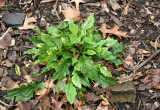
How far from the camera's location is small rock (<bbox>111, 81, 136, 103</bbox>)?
280 centimetres

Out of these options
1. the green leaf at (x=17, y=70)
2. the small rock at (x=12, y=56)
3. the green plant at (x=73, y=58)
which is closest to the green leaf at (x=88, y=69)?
the green plant at (x=73, y=58)

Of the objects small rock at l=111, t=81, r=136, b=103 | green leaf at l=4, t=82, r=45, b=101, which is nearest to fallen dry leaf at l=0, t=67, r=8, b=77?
green leaf at l=4, t=82, r=45, b=101

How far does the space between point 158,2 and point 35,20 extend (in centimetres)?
269

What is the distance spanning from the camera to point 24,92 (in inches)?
110

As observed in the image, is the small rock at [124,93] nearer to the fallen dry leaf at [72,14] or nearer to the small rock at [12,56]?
the fallen dry leaf at [72,14]

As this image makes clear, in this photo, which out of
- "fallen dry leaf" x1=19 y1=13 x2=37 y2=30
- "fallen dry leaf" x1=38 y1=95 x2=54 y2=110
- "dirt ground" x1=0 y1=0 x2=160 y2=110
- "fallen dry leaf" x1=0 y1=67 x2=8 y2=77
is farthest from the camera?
"fallen dry leaf" x1=19 y1=13 x2=37 y2=30

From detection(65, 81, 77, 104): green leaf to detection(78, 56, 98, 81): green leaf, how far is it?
0.98 feet

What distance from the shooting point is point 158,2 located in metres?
3.84

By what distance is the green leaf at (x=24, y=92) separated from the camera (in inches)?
108

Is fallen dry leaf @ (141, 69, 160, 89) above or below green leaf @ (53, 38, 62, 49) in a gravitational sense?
below

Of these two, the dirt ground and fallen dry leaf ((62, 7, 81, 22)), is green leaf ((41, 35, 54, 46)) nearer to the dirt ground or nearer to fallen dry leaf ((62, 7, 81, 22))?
the dirt ground

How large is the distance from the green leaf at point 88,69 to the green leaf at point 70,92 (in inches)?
11.8

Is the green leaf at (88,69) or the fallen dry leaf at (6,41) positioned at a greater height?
the fallen dry leaf at (6,41)

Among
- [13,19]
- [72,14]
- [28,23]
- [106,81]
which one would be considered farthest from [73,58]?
[13,19]
